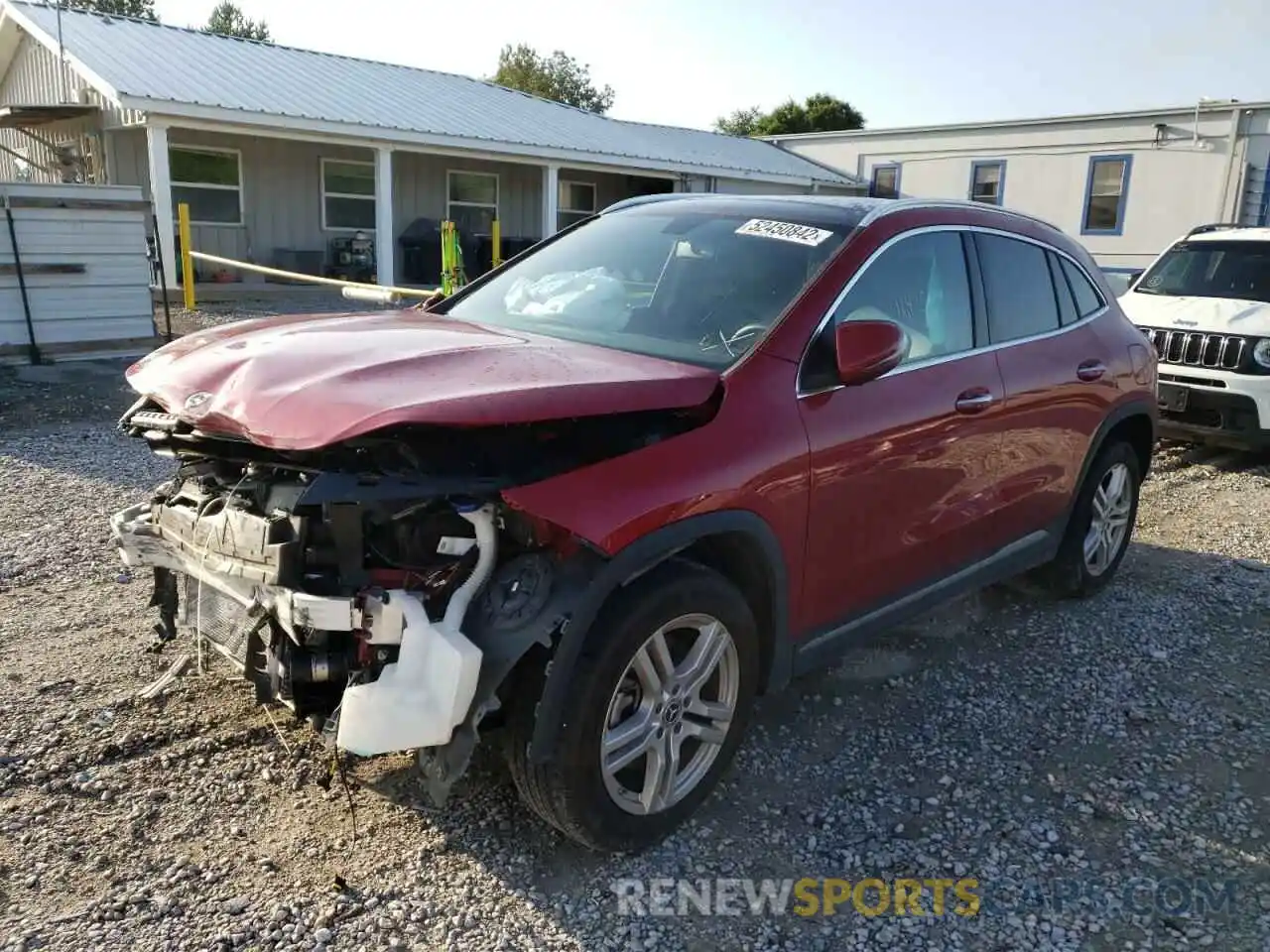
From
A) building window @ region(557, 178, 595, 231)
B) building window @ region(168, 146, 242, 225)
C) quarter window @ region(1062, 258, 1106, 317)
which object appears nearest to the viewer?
quarter window @ region(1062, 258, 1106, 317)

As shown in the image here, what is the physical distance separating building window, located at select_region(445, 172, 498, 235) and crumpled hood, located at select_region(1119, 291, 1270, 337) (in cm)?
1477

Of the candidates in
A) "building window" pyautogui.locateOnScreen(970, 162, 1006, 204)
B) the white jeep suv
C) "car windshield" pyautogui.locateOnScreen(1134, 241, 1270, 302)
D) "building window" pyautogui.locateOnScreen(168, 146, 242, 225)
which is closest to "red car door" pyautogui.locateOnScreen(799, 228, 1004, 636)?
the white jeep suv

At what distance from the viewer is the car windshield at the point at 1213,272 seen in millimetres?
8633

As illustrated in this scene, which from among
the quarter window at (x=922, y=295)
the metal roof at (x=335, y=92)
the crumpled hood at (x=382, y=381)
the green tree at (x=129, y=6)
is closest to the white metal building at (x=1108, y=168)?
the metal roof at (x=335, y=92)

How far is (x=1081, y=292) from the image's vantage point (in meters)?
4.88

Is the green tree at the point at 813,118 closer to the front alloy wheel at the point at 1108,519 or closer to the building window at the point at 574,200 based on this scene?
the building window at the point at 574,200

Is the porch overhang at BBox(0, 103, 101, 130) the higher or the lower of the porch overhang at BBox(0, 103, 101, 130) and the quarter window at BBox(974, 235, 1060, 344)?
the higher

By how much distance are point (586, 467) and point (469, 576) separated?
42 centimetres

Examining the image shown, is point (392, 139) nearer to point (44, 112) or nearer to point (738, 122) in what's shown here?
point (44, 112)

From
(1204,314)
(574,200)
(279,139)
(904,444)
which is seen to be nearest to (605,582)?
(904,444)

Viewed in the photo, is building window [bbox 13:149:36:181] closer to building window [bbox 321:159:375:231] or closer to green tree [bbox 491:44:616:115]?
building window [bbox 321:159:375:231]

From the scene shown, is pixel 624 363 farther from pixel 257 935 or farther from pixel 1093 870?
pixel 1093 870

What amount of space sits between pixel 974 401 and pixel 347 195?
17545 millimetres

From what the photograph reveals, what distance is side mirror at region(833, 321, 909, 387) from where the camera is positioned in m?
3.14
